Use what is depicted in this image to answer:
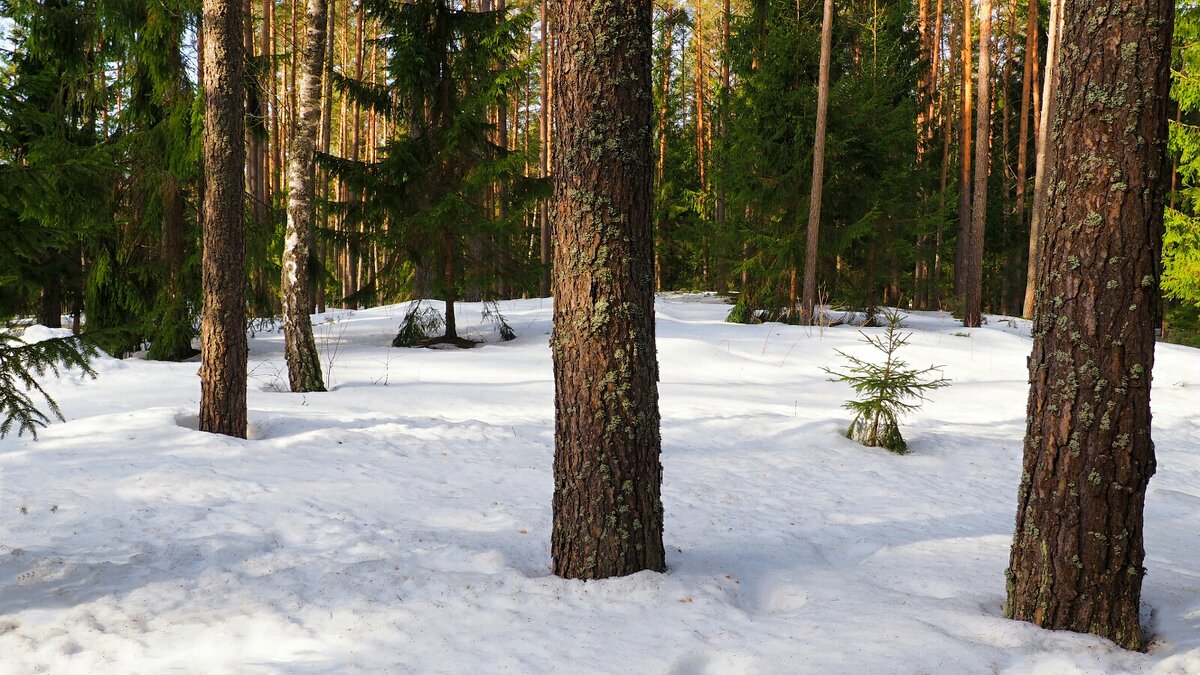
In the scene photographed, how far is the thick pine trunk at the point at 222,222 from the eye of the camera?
224 inches

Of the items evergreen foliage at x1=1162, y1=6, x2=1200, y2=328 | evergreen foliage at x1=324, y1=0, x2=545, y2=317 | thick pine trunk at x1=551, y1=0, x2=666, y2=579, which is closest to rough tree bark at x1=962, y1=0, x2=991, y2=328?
evergreen foliage at x1=1162, y1=6, x2=1200, y2=328

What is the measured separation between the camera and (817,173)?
1427cm

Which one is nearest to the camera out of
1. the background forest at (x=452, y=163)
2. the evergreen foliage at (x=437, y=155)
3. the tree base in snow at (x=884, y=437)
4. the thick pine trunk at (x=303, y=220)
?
the tree base in snow at (x=884, y=437)

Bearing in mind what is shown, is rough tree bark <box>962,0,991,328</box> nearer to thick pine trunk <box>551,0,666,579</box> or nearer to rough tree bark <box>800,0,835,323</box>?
rough tree bark <box>800,0,835,323</box>

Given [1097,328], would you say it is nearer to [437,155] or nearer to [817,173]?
[437,155]

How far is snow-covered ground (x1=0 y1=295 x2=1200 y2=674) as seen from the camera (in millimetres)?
2910

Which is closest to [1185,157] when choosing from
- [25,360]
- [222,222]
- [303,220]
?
[303,220]

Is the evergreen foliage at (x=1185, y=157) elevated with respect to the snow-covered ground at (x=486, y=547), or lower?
elevated

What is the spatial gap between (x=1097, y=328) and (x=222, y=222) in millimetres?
5700

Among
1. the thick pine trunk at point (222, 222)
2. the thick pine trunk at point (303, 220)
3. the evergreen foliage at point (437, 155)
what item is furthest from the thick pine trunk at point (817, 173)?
the thick pine trunk at point (222, 222)

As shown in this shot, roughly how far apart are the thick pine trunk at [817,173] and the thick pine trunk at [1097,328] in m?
11.5

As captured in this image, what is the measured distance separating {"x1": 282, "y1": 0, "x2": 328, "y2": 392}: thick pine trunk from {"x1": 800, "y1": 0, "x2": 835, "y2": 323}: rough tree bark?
9.51 metres

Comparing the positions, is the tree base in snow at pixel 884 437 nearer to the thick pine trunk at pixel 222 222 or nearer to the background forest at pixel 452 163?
the thick pine trunk at pixel 222 222

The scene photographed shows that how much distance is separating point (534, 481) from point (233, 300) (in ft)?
9.01
